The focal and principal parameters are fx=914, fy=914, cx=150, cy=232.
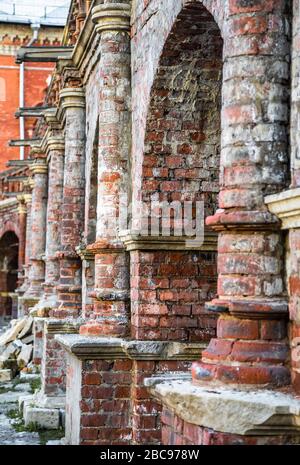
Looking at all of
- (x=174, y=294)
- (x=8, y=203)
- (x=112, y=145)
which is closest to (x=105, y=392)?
(x=174, y=294)

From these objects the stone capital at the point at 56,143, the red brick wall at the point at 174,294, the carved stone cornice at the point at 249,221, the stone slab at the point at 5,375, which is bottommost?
the stone slab at the point at 5,375

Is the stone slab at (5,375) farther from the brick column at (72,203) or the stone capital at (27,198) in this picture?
the stone capital at (27,198)

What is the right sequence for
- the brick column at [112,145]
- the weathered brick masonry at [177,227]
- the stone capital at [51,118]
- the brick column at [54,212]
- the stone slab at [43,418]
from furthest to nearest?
the brick column at [54,212] → the stone capital at [51,118] → the stone slab at [43,418] → the brick column at [112,145] → the weathered brick masonry at [177,227]

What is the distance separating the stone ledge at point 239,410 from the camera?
4.56 m

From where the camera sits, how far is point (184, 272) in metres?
8.28

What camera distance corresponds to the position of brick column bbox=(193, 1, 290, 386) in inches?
198

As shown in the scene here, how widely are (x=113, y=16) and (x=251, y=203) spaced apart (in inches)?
189

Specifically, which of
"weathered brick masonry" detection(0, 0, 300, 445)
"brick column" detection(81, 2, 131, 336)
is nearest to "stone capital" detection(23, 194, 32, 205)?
"weathered brick masonry" detection(0, 0, 300, 445)

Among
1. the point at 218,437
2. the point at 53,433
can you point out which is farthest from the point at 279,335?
the point at 53,433

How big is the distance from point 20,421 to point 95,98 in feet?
13.9

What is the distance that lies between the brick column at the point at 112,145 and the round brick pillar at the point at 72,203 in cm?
359

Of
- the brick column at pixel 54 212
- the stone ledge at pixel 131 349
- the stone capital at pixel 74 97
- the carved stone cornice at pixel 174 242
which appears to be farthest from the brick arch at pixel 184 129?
the brick column at pixel 54 212

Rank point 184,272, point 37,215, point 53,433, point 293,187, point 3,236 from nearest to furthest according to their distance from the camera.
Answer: point 293,187 < point 184,272 < point 53,433 < point 37,215 < point 3,236
